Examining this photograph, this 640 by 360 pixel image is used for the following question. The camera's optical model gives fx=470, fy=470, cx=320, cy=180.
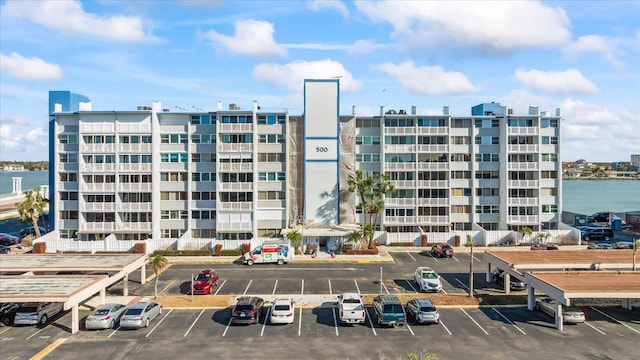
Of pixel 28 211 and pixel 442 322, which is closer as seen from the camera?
pixel 442 322

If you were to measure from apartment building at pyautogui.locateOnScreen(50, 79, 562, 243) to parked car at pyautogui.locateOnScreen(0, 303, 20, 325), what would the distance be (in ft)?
95.6

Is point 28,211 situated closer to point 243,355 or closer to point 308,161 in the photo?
point 308,161

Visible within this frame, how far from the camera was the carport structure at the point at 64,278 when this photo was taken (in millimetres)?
31984

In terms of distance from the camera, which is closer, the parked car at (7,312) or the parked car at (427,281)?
the parked car at (7,312)

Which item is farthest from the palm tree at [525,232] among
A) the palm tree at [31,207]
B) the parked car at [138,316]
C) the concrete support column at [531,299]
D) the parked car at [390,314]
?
the palm tree at [31,207]

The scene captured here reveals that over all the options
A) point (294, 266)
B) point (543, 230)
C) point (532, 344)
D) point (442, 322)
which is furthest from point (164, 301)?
point (543, 230)

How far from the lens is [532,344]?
29547 millimetres

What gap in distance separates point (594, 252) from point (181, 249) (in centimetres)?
4733

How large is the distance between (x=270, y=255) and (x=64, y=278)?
23.5 m

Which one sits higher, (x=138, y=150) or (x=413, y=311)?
(x=138, y=150)

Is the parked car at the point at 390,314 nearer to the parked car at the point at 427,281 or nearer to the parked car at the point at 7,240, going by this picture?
the parked car at the point at 427,281

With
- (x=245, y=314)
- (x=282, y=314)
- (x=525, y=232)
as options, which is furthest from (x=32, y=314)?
(x=525, y=232)

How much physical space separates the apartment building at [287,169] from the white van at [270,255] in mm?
8268

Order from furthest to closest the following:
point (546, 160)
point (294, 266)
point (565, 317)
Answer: point (546, 160) < point (294, 266) < point (565, 317)
